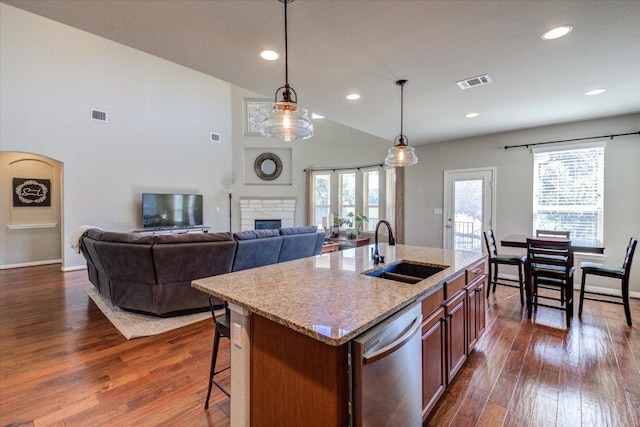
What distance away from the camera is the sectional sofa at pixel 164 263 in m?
3.10

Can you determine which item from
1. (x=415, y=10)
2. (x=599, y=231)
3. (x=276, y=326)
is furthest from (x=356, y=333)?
(x=599, y=231)

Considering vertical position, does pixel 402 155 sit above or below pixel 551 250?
above

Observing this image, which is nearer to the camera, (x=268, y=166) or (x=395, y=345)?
(x=395, y=345)

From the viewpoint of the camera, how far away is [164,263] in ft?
10.2

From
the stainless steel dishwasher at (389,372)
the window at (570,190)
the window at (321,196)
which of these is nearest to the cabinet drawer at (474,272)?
the stainless steel dishwasher at (389,372)

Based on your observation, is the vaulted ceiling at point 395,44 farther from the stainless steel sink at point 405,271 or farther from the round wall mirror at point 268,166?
the round wall mirror at point 268,166

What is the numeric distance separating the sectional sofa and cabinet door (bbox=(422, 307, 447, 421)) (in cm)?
235

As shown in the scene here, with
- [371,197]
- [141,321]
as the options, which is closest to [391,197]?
[371,197]

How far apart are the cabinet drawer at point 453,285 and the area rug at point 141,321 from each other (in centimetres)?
263

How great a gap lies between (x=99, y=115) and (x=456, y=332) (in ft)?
24.2

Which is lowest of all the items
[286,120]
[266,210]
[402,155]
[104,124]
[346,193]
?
[266,210]

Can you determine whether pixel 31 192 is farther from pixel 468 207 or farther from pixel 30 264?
pixel 468 207

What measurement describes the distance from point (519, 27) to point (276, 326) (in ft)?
8.19

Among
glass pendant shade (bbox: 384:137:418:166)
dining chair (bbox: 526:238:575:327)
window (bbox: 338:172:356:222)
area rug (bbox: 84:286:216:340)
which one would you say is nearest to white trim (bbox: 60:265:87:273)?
area rug (bbox: 84:286:216:340)
